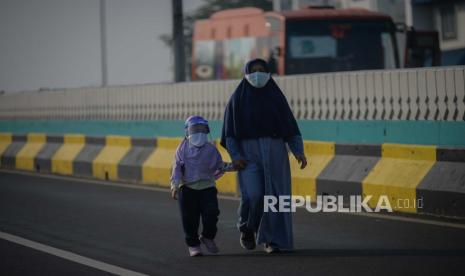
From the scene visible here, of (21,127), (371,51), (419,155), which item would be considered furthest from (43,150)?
(419,155)

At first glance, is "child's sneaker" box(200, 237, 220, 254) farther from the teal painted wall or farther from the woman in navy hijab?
the teal painted wall

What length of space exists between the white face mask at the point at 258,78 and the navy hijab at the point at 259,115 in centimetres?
7

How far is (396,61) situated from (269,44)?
3.52 m

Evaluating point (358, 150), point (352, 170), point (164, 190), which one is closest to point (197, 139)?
point (352, 170)

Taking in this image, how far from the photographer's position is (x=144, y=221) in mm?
12977

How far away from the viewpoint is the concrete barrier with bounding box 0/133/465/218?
40.8ft

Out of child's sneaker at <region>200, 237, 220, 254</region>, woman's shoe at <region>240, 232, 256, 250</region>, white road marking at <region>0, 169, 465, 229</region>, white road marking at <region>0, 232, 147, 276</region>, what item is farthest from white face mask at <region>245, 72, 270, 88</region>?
white road marking at <region>0, 169, 465, 229</region>

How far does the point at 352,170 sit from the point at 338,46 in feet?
44.2

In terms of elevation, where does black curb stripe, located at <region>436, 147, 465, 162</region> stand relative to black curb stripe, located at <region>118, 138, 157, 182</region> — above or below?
above

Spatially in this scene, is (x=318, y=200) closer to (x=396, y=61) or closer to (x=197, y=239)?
(x=197, y=239)

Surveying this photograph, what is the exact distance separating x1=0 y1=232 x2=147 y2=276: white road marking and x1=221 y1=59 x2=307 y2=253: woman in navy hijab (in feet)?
4.57

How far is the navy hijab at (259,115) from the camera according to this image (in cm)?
1026

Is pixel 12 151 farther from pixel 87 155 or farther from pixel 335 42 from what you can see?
pixel 335 42

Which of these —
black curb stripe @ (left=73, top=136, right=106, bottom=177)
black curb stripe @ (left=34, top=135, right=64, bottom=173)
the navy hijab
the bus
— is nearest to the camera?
the navy hijab
